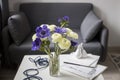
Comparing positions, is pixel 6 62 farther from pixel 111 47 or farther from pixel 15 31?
pixel 111 47

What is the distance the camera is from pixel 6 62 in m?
2.56

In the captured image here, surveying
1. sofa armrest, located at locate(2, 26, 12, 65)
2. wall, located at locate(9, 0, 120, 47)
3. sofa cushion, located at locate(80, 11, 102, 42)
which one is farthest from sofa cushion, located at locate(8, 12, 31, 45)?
sofa cushion, located at locate(80, 11, 102, 42)

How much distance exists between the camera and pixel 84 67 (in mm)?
1690

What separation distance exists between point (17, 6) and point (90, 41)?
1315mm

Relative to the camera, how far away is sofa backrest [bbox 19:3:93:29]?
9.81ft

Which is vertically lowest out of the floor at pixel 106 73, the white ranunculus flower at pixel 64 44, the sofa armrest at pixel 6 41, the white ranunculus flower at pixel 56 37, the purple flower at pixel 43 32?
the floor at pixel 106 73

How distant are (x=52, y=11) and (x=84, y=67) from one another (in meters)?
1.51

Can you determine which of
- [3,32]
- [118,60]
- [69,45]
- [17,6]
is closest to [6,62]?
[3,32]

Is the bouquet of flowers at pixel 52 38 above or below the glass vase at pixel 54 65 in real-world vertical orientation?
above

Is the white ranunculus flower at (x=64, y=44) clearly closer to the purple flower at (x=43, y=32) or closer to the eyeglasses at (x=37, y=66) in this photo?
the purple flower at (x=43, y=32)

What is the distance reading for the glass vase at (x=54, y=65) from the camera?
1.56m

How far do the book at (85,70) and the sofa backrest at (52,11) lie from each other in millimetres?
1393

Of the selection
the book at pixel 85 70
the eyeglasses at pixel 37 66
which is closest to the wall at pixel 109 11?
the eyeglasses at pixel 37 66

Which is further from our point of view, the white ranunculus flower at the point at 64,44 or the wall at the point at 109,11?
the wall at the point at 109,11
